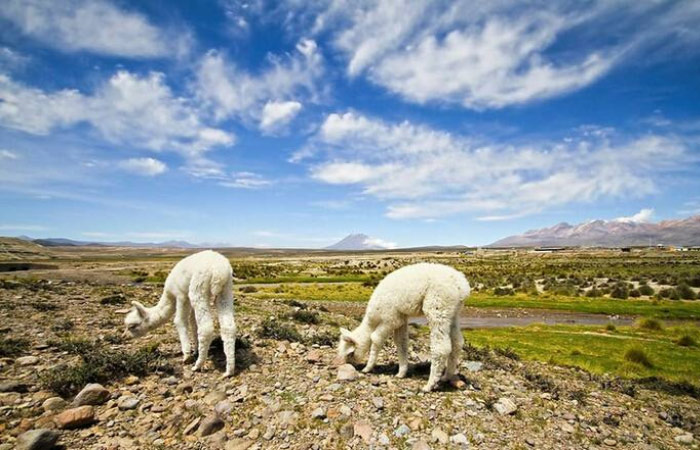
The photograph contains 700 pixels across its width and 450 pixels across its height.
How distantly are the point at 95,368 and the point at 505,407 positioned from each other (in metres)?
9.58

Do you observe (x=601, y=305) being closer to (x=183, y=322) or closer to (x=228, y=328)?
(x=228, y=328)

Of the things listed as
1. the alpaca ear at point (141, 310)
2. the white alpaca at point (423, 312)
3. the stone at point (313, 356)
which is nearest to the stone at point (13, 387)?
the alpaca ear at point (141, 310)

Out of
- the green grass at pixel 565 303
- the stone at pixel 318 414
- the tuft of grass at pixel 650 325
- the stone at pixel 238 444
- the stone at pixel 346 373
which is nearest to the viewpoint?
the stone at pixel 238 444

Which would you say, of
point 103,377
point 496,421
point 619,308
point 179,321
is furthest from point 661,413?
point 619,308

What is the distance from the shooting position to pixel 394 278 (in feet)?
31.3

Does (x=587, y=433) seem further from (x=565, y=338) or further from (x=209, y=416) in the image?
(x=565, y=338)

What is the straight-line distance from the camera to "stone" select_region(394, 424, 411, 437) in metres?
7.11

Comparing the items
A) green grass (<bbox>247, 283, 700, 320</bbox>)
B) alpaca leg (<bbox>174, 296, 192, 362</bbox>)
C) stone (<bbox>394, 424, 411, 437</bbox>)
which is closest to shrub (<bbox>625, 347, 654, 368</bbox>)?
stone (<bbox>394, 424, 411, 437</bbox>)

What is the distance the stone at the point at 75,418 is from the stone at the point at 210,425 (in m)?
2.18

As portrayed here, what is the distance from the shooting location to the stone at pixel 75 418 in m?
6.97

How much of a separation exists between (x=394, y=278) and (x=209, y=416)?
5200 millimetres

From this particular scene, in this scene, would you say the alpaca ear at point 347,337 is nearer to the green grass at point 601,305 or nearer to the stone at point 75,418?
the stone at point 75,418

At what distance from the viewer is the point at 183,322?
10391 mm

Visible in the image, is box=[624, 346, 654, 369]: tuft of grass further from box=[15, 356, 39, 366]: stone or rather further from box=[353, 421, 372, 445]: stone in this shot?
box=[15, 356, 39, 366]: stone
